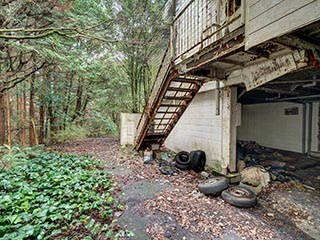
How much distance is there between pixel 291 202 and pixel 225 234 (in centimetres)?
209

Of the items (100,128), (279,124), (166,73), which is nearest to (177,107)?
(166,73)

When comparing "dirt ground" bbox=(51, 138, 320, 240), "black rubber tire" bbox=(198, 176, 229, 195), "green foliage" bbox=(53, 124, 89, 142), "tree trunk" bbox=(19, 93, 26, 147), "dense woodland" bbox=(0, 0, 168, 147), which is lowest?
"dirt ground" bbox=(51, 138, 320, 240)

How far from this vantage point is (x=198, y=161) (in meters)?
5.27

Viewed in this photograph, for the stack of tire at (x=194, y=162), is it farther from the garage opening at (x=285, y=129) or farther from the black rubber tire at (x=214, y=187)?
the black rubber tire at (x=214, y=187)

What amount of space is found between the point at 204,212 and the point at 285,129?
679 cm

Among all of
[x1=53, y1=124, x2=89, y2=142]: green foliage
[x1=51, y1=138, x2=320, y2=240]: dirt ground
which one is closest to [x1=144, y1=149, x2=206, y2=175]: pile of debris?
[x1=51, y1=138, x2=320, y2=240]: dirt ground

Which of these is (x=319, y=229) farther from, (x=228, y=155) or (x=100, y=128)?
(x=100, y=128)

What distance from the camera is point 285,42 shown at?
2293 millimetres

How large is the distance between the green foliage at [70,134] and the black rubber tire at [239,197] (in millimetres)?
8732

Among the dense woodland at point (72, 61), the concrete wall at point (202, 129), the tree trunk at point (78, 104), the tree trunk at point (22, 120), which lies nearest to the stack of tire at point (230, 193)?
the concrete wall at point (202, 129)

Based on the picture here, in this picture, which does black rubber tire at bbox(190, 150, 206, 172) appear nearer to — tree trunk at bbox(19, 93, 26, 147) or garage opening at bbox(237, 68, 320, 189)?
garage opening at bbox(237, 68, 320, 189)

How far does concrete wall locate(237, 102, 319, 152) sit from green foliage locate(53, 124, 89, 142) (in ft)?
30.5

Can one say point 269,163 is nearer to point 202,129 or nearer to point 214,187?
point 202,129

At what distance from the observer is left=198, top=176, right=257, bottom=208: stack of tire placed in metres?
3.40
